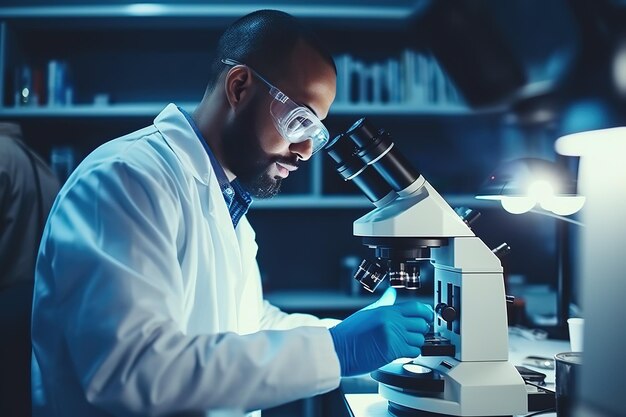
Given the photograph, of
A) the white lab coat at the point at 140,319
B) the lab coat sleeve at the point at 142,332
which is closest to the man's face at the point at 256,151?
the white lab coat at the point at 140,319

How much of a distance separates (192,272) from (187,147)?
0.30 m

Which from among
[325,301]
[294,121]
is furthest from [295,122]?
[325,301]

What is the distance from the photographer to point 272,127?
Answer: 1202 millimetres

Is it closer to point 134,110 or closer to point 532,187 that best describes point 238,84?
point 532,187

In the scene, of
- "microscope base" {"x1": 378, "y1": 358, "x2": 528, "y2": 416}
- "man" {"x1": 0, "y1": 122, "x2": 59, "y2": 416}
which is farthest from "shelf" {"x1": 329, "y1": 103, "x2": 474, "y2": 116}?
"microscope base" {"x1": 378, "y1": 358, "x2": 528, "y2": 416}

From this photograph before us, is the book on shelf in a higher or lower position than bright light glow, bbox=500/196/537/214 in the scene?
higher

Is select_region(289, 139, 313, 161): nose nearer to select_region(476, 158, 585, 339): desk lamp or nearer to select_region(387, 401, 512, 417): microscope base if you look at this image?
select_region(476, 158, 585, 339): desk lamp

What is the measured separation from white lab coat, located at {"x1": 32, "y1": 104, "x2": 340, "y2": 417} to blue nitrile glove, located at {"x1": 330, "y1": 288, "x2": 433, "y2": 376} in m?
0.07

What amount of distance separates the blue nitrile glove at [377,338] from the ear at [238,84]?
0.56 metres

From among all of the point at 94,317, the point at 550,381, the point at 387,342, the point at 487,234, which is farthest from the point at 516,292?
the point at 94,317

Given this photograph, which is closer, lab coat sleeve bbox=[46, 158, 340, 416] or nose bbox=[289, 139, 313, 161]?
lab coat sleeve bbox=[46, 158, 340, 416]

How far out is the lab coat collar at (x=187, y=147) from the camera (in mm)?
1156

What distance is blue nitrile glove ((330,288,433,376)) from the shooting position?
3.12 feet

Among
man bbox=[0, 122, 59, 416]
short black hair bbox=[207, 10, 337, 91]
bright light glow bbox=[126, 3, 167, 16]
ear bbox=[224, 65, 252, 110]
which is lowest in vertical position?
man bbox=[0, 122, 59, 416]
